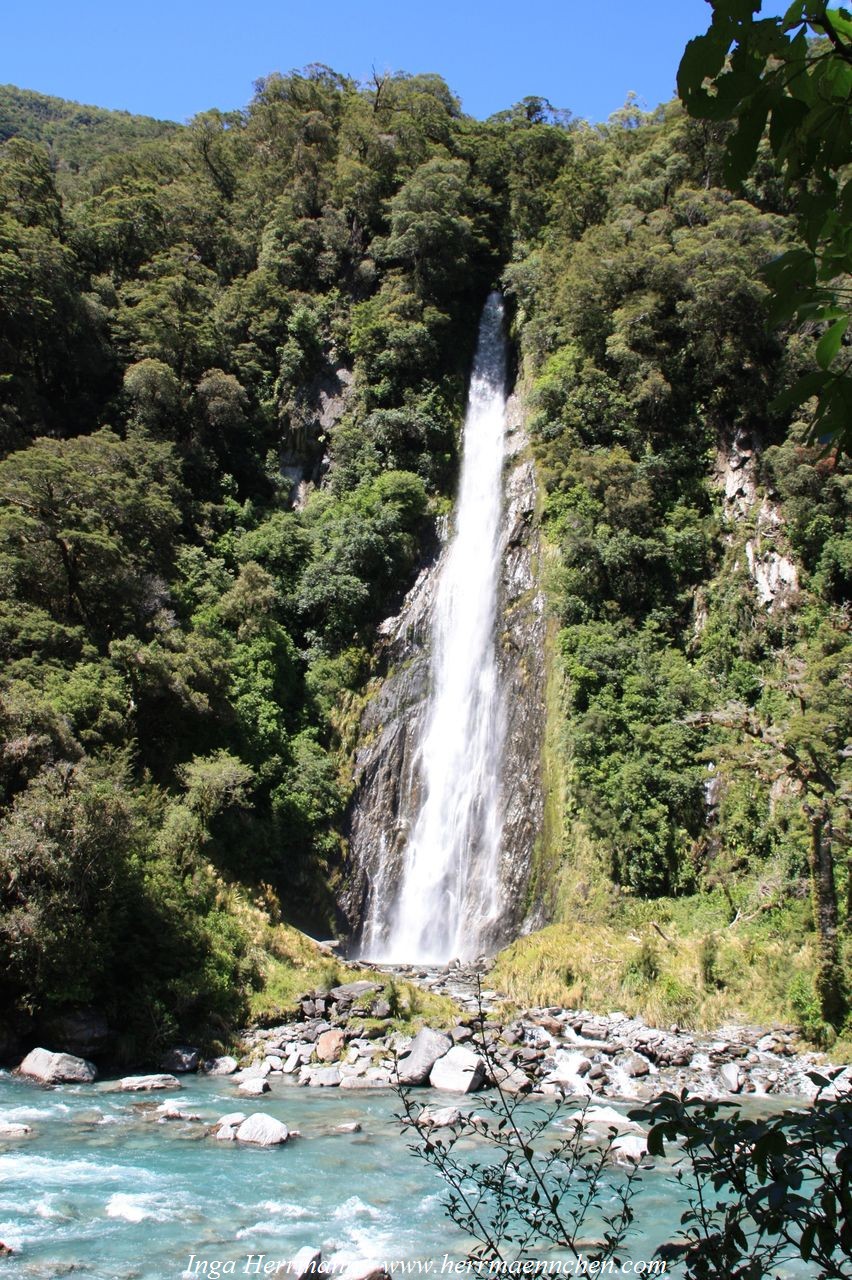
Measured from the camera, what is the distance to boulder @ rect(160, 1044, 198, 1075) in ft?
41.5

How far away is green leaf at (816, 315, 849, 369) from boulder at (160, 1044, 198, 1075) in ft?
45.6

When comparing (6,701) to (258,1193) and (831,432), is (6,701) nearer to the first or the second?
(258,1193)

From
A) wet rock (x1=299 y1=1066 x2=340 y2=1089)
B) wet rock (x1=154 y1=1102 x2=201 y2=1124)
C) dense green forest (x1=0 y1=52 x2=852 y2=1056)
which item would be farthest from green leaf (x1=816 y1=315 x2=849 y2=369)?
wet rock (x1=299 y1=1066 x2=340 y2=1089)

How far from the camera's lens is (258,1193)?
26.3 ft

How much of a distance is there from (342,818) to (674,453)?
45.9 ft

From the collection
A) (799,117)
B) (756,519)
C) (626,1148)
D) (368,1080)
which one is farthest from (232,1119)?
(756,519)

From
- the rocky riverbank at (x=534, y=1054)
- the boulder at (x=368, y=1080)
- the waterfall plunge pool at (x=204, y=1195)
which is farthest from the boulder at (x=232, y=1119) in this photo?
the boulder at (x=368, y=1080)

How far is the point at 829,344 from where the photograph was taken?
1.58 meters

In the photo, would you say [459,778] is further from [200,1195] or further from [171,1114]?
[200,1195]

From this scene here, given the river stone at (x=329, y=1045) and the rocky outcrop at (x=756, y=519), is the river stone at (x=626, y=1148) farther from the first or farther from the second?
the rocky outcrop at (x=756, y=519)

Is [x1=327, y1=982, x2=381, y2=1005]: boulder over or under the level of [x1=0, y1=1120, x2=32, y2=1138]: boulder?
over

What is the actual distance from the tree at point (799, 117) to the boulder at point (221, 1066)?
45.1ft

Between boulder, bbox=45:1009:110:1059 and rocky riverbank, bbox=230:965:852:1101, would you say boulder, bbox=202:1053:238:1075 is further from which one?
boulder, bbox=45:1009:110:1059

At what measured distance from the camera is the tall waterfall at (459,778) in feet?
69.3
